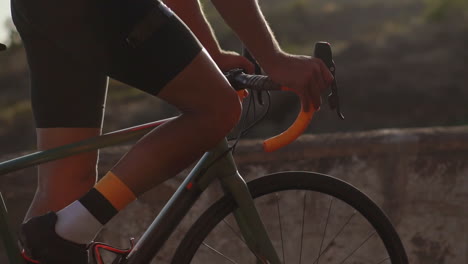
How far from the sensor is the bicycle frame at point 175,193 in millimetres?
2223

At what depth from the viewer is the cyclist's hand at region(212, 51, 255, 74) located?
7.98 feet

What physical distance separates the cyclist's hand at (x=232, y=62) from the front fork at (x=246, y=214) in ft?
0.83

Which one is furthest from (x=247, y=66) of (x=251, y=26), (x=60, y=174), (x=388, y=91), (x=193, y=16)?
(x=388, y=91)

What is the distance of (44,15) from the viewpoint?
2092 millimetres

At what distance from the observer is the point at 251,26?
83.7 inches

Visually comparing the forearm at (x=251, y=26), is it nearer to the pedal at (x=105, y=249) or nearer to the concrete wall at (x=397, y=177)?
the pedal at (x=105, y=249)

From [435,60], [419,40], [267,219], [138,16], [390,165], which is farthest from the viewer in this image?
[419,40]

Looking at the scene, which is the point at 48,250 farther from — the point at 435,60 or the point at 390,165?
the point at 435,60

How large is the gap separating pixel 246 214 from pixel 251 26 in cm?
47

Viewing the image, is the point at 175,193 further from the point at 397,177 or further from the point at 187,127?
the point at 397,177

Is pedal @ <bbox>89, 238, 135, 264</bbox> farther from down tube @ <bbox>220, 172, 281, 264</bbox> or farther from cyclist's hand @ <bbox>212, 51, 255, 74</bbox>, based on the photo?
cyclist's hand @ <bbox>212, 51, 255, 74</bbox>

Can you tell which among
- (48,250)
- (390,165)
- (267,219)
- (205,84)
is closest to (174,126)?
(205,84)

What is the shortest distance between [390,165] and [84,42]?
1.65 metres

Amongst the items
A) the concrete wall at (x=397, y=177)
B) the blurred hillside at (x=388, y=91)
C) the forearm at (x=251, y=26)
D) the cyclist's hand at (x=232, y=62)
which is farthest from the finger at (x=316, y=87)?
the blurred hillside at (x=388, y=91)
